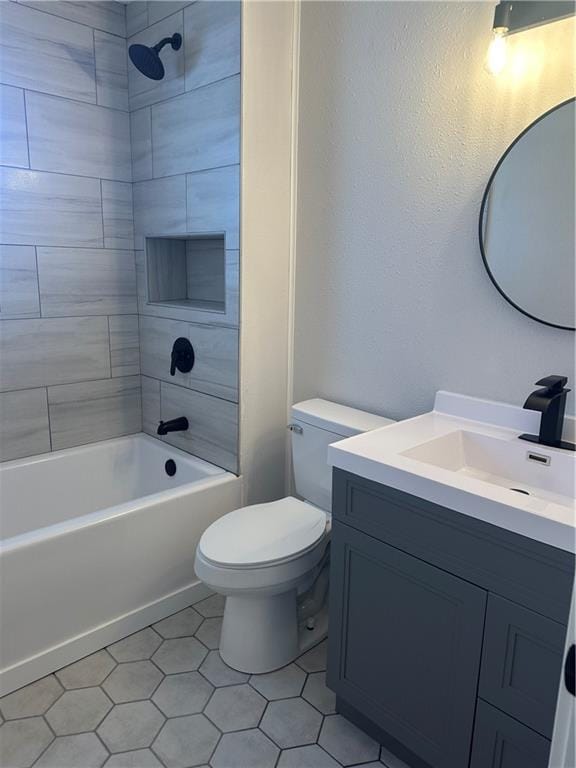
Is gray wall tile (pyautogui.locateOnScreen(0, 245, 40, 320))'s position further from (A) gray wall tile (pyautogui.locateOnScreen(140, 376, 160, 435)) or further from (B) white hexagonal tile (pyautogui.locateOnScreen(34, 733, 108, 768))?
(B) white hexagonal tile (pyautogui.locateOnScreen(34, 733, 108, 768))

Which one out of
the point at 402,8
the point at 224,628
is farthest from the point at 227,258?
the point at 224,628

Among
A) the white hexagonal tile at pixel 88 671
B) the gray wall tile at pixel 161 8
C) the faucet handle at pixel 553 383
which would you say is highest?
the gray wall tile at pixel 161 8

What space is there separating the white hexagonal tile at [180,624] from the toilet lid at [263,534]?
19.0 inches

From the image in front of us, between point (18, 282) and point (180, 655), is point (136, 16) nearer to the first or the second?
point (18, 282)

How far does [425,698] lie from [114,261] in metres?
2.19

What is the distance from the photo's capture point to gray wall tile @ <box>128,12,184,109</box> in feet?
7.16

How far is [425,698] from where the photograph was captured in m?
1.37

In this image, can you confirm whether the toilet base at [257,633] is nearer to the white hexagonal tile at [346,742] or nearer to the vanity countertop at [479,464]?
the white hexagonal tile at [346,742]

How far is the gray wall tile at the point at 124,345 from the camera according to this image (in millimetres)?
2619

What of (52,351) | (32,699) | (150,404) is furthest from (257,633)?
(52,351)

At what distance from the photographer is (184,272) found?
272cm

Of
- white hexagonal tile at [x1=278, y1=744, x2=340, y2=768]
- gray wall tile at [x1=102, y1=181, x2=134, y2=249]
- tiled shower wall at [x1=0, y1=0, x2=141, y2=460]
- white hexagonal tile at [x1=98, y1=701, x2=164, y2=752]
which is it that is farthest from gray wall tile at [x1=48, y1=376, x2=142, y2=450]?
white hexagonal tile at [x1=278, y1=744, x2=340, y2=768]

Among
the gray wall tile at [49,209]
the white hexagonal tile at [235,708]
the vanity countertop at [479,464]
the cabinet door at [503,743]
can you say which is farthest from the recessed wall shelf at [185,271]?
the cabinet door at [503,743]

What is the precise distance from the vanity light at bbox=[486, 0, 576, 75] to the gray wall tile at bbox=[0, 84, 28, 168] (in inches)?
70.2
